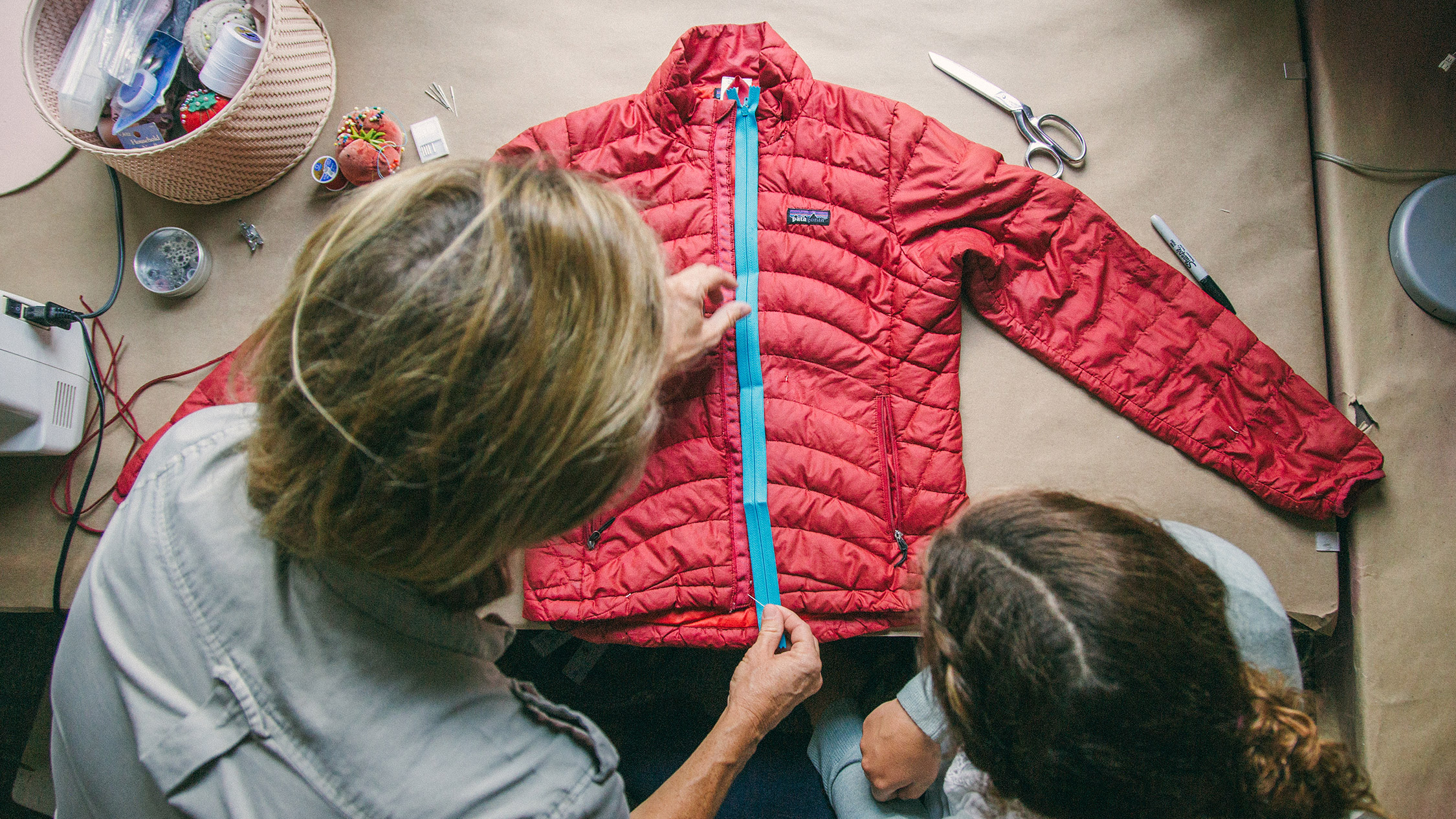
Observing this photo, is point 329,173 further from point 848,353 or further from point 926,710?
point 926,710

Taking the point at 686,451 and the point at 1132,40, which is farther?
the point at 1132,40

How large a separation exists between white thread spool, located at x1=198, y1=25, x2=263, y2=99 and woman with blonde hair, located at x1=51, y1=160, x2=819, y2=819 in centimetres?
74

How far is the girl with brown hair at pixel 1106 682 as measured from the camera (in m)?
0.68

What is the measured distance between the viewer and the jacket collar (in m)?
1.17

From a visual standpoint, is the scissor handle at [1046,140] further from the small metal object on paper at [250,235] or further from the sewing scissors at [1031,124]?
the small metal object on paper at [250,235]

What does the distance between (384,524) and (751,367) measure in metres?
0.66

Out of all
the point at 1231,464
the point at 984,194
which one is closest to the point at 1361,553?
the point at 1231,464

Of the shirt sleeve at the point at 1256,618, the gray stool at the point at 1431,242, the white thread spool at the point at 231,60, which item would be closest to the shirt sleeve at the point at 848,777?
the shirt sleeve at the point at 1256,618

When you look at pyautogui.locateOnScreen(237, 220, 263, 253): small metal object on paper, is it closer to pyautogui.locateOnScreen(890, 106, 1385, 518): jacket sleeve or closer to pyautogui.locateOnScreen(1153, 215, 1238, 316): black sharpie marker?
pyautogui.locateOnScreen(890, 106, 1385, 518): jacket sleeve

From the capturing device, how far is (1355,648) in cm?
121

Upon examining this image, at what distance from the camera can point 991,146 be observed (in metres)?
1.33

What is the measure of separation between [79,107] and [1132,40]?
1.90 m

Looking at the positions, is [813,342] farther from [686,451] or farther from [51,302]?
[51,302]

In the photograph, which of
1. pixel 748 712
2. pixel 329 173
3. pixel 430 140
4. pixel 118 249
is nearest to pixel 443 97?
pixel 430 140
